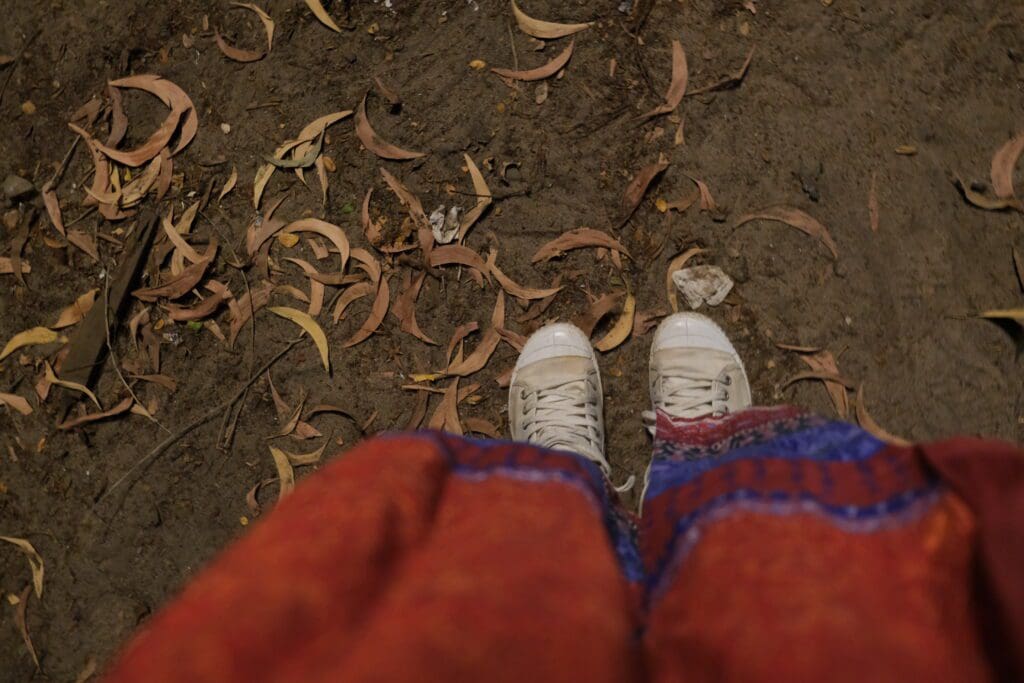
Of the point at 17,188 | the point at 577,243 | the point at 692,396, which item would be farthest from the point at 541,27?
the point at 17,188

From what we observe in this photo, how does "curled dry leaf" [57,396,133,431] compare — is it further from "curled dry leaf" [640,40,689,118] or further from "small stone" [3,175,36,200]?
"curled dry leaf" [640,40,689,118]

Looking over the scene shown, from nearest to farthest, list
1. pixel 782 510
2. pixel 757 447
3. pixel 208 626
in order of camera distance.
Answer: pixel 208 626 < pixel 782 510 < pixel 757 447

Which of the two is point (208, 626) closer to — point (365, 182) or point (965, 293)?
point (365, 182)

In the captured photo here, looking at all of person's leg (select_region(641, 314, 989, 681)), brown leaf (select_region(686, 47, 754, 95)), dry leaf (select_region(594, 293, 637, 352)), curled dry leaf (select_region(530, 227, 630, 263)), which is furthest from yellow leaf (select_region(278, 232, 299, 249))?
person's leg (select_region(641, 314, 989, 681))

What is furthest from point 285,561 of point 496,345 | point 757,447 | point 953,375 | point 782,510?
point 953,375

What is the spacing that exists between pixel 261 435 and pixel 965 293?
78.3 inches

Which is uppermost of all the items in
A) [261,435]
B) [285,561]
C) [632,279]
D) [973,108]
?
[285,561]

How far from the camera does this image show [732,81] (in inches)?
70.9

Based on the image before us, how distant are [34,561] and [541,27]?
2156 mm

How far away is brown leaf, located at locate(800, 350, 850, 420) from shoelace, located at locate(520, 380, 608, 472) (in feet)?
1.96

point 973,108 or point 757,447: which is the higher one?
point 973,108

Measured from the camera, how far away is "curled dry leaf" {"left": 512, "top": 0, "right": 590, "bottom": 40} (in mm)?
1845

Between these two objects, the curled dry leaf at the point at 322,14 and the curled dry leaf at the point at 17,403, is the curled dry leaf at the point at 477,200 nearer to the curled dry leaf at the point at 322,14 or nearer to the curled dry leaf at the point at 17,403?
the curled dry leaf at the point at 322,14

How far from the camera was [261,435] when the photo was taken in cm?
183
